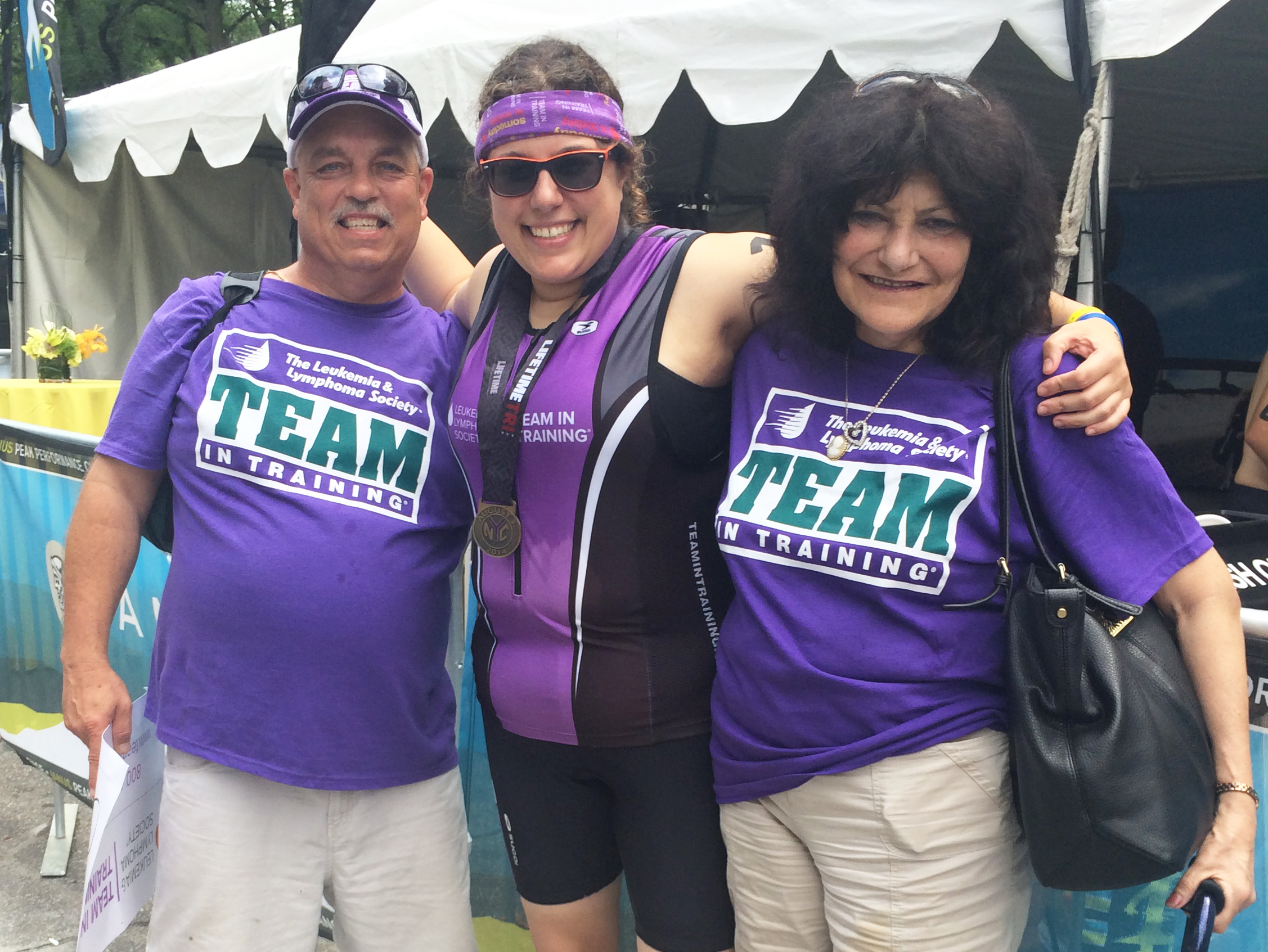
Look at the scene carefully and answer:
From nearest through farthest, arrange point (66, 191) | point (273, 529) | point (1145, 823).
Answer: point (1145, 823) < point (273, 529) < point (66, 191)

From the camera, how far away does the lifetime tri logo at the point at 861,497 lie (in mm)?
1327

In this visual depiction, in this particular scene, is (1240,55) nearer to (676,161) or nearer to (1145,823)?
(676,161)

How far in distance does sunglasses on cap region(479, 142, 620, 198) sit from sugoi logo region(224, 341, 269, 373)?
1.79ft

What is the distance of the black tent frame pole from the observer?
3246mm

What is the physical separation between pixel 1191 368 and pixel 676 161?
4257mm

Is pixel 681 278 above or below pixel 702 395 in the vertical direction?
above

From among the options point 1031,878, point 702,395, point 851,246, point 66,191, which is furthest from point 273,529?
point 66,191

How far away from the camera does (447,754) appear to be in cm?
193

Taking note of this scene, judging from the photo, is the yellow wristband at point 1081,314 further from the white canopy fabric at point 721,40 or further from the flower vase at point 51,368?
the flower vase at point 51,368

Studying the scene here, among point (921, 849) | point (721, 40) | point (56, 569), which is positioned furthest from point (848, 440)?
point (721, 40)

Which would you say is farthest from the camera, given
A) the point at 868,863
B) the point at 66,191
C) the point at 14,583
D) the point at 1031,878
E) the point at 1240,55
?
the point at 66,191

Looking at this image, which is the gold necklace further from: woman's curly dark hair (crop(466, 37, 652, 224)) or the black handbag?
woman's curly dark hair (crop(466, 37, 652, 224))

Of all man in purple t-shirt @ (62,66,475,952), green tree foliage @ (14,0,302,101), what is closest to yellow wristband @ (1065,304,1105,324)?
man in purple t-shirt @ (62,66,475,952)

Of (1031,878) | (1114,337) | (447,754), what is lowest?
(447,754)
